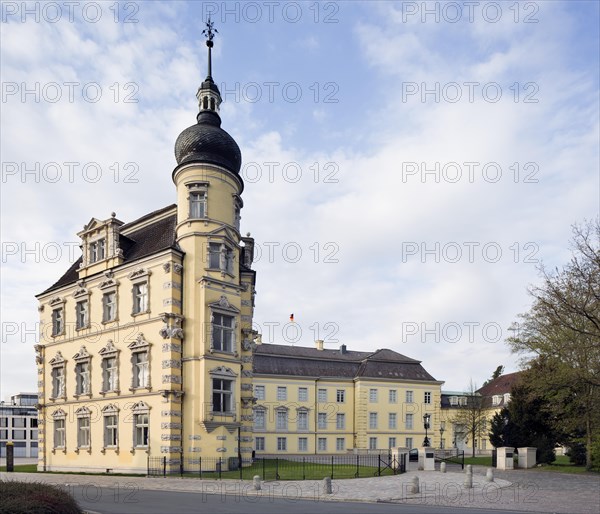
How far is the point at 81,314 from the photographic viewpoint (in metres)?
37.8

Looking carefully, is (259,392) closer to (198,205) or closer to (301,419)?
(301,419)

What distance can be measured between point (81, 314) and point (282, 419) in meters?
30.0

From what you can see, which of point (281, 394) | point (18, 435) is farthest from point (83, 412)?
point (18, 435)

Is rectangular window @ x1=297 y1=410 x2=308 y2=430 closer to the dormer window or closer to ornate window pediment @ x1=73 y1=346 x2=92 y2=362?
ornate window pediment @ x1=73 y1=346 x2=92 y2=362

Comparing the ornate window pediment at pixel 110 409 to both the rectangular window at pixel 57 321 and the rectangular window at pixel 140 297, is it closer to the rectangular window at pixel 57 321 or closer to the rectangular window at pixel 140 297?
the rectangular window at pixel 140 297

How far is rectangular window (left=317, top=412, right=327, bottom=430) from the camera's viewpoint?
62969 mm

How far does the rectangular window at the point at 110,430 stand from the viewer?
110 ft

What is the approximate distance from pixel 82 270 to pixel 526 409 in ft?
108

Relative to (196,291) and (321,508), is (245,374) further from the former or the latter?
(321,508)

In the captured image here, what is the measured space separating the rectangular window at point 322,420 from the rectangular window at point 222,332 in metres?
32.8

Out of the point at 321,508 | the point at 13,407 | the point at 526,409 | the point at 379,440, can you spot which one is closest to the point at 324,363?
the point at 379,440

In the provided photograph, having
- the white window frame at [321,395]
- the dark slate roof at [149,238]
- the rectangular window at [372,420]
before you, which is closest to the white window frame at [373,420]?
the rectangular window at [372,420]

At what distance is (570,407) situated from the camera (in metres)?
36.2

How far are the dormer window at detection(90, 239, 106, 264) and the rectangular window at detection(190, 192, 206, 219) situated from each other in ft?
24.7
